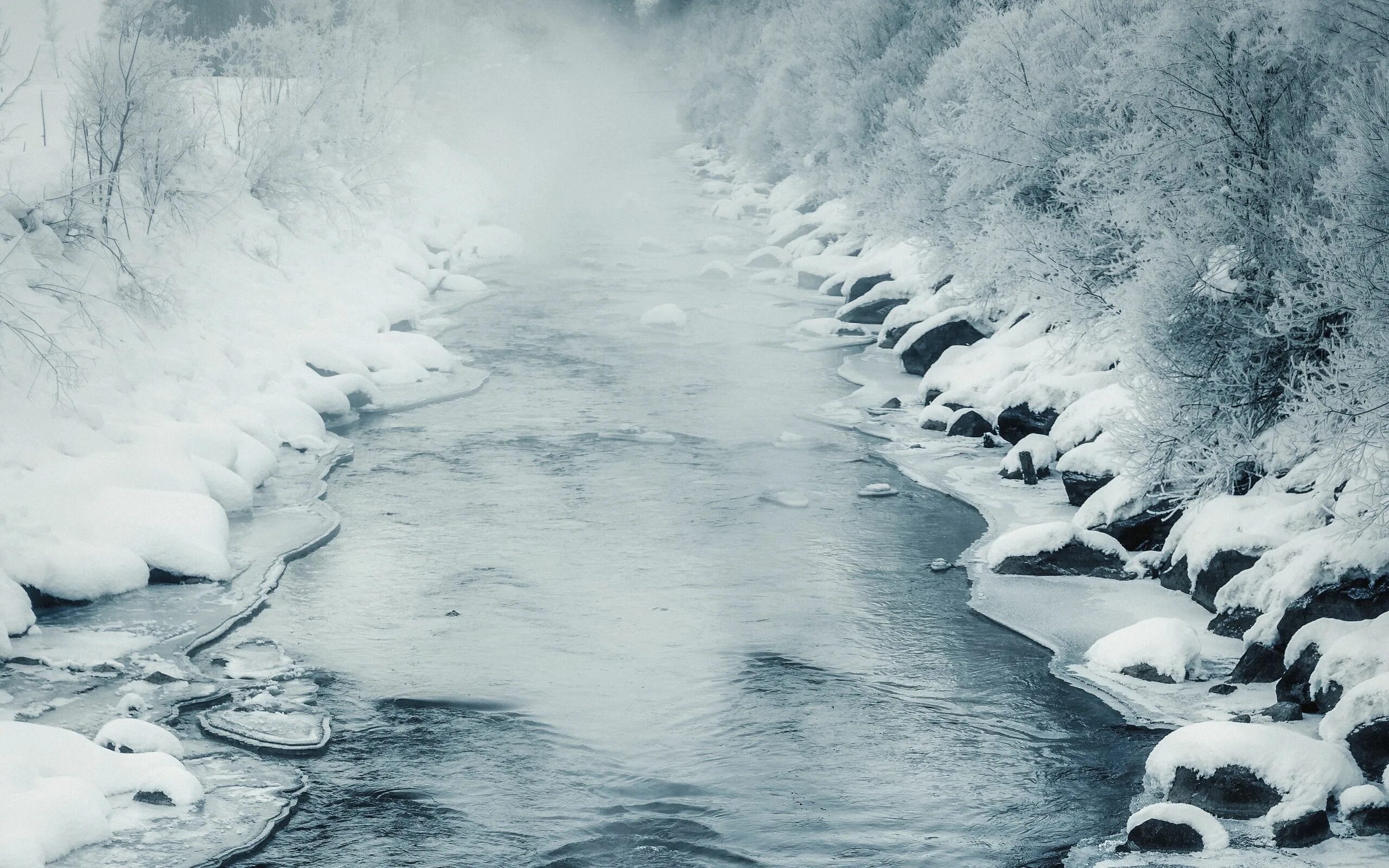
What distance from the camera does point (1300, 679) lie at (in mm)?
9797

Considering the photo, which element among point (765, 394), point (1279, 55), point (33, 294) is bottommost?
point (765, 394)

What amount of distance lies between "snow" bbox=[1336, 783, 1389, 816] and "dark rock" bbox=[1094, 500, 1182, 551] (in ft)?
17.5

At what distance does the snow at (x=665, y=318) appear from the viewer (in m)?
26.4

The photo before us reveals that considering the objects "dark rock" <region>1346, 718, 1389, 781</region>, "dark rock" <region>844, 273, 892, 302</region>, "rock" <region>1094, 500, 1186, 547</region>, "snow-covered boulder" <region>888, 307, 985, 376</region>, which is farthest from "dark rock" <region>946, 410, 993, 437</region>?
"dark rock" <region>844, 273, 892, 302</region>

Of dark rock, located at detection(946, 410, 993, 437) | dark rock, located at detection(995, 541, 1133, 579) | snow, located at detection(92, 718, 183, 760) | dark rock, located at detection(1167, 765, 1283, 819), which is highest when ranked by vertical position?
dark rock, located at detection(1167, 765, 1283, 819)

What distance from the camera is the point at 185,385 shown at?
16328 millimetres

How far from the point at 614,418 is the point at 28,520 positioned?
8927 millimetres

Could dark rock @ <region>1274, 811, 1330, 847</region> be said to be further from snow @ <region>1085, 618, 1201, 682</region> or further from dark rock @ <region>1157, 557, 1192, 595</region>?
dark rock @ <region>1157, 557, 1192, 595</region>

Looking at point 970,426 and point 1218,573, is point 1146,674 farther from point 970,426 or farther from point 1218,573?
point 970,426

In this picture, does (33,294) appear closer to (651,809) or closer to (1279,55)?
(651,809)

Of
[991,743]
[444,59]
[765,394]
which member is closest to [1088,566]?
[991,743]

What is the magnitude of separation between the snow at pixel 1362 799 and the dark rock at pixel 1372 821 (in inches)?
0.9

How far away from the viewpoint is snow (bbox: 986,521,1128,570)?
42.9 feet

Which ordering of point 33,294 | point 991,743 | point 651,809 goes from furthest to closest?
point 33,294
point 991,743
point 651,809
